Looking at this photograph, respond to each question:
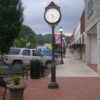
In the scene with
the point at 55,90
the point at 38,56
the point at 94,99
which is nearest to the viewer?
the point at 94,99


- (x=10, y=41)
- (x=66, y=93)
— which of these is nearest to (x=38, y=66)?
(x=10, y=41)

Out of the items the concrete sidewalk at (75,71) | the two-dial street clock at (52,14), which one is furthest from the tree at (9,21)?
the two-dial street clock at (52,14)

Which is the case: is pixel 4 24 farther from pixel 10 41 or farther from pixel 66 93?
pixel 66 93

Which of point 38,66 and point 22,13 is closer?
point 38,66

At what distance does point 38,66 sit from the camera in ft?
67.2

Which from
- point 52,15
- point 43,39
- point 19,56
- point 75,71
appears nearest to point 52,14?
point 52,15

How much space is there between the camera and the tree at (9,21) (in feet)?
71.2

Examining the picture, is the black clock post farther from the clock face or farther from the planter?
the planter

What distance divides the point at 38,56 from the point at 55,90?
16.2 meters

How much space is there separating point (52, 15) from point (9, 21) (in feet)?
22.1

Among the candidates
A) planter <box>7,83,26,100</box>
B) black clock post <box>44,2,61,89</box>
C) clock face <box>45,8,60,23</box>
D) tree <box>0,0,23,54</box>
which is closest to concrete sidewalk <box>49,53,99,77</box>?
tree <box>0,0,23,54</box>

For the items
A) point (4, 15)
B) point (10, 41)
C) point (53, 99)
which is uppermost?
point (4, 15)

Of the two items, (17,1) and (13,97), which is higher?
(17,1)

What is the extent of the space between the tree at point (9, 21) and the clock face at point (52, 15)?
6.01 m
